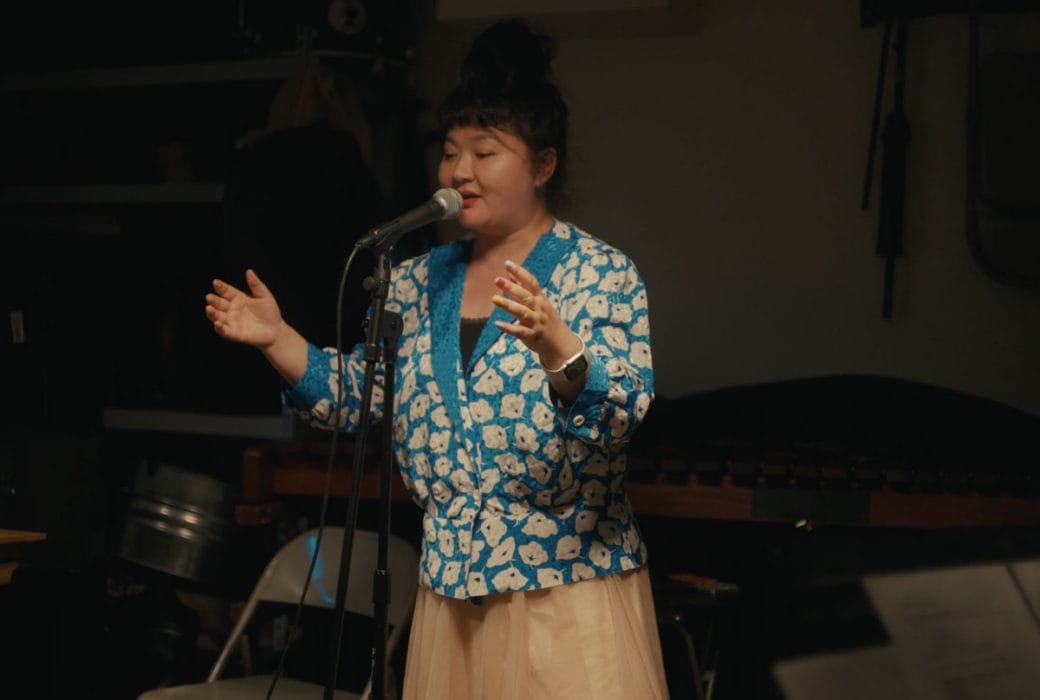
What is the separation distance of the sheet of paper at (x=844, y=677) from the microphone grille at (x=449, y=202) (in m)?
1.21

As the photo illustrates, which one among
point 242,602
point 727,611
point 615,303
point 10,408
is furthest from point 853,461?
point 10,408

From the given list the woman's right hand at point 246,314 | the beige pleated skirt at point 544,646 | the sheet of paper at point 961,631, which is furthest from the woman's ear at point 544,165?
the sheet of paper at point 961,631

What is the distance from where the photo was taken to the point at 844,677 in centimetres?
85

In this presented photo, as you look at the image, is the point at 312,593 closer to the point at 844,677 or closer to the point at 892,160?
the point at 892,160

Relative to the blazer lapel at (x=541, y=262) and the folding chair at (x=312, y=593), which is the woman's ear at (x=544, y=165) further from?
the folding chair at (x=312, y=593)

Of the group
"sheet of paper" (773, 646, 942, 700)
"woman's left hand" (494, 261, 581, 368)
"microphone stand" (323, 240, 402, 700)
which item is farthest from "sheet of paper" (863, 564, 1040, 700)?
"microphone stand" (323, 240, 402, 700)

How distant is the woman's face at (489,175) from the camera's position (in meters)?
2.09

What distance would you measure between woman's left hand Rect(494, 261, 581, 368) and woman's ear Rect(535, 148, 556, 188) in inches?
18.2

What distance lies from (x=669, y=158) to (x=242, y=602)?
1.82m

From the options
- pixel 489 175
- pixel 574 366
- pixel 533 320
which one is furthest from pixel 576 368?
pixel 489 175

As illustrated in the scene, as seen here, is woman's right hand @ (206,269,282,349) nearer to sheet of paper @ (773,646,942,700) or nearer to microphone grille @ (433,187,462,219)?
microphone grille @ (433,187,462,219)

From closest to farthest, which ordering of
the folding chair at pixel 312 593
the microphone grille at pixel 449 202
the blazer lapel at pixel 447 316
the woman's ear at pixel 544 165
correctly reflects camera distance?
1. the microphone grille at pixel 449 202
2. the blazer lapel at pixel 447 316
3. the woman's ear at pixel 544 165
4. the folding chair at pixel 312 593

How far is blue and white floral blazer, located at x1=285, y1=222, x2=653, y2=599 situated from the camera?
1.95 meters

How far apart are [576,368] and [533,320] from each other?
127 millimetres
